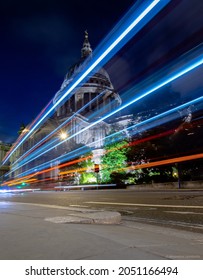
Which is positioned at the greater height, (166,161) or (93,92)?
(93,92)

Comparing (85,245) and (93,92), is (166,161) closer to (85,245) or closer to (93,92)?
(85,245)

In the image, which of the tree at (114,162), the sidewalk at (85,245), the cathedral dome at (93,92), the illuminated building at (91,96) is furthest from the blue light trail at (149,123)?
the cathedral dome at (93,92)

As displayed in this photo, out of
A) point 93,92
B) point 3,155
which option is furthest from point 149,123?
point 3,155

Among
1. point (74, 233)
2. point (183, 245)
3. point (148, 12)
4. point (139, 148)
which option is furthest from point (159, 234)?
point (139, 148)

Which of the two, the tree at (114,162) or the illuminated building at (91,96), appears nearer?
the tree at (114,162)

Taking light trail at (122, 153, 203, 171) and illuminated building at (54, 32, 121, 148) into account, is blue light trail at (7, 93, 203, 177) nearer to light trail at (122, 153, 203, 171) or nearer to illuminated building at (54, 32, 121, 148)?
A: light trail at (122, 153, 203, 171)

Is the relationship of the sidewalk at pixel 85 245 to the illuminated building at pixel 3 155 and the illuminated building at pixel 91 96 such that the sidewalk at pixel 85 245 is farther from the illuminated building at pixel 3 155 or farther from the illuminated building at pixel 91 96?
the illuminated building at pixel 3 155

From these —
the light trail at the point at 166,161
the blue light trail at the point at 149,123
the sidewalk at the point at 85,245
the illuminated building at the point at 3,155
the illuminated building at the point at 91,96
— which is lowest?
the sidewalk at the point at 85,245

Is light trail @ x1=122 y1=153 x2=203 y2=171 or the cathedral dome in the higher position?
the cathedral dome

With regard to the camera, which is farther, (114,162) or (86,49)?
(86,49)

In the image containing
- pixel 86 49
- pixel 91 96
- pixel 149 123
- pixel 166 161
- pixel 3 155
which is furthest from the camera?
pixel 3 155

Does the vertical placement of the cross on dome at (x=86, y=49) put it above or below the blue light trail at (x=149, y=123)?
above

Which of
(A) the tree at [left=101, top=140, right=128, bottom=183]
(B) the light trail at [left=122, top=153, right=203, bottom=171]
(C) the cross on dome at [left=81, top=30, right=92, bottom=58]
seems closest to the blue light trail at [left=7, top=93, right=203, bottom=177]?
(A) the tree at [left=101, top=140, right=128, bottom=183]
